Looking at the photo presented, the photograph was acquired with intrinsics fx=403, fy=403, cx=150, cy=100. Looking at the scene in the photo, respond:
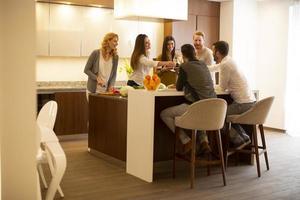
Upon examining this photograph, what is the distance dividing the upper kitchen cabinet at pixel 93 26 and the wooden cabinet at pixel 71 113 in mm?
841

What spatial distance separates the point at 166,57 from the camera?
5539 millimetres

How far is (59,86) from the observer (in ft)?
22.7

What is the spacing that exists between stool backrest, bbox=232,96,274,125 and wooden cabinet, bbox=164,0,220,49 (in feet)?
11.1

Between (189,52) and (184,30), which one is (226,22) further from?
(189,52)

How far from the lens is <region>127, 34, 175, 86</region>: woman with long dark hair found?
521cm

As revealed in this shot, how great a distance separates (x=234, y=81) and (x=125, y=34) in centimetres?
324

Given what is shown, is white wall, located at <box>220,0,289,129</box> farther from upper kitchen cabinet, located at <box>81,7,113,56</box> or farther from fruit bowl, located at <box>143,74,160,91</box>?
fruit bowl, located at <box>143,74,160,91</box>

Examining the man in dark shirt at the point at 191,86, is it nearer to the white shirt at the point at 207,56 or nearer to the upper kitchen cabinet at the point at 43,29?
the white shirt at the point at 207,56

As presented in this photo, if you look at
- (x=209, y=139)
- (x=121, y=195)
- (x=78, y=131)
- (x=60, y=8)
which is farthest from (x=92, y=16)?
(x=121, y=195)

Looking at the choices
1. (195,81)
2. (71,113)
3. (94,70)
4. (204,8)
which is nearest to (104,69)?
(94,70)

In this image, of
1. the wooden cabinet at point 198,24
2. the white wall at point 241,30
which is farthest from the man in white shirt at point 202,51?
the white wall at point 241,30

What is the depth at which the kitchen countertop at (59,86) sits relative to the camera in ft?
20.8

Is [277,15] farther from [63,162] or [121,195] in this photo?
[63,162]

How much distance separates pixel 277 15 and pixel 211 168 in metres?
4.25
